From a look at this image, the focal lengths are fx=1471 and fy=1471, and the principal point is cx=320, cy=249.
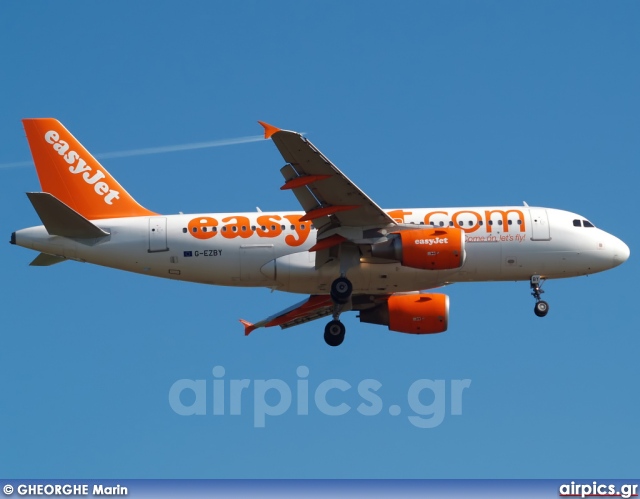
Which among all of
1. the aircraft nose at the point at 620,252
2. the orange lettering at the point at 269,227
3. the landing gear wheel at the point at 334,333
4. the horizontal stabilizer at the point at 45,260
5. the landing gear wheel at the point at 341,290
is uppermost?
the orange lettering at the point at 269,227

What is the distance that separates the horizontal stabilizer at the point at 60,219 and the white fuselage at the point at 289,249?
365 millimetres

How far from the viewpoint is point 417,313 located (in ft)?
221

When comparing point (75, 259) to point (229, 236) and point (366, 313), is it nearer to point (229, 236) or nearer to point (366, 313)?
point (229, 236)

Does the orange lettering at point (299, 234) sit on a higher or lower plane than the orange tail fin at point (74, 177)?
lower

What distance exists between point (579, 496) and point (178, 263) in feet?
70.7

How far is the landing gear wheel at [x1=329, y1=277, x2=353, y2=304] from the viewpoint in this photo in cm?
6303

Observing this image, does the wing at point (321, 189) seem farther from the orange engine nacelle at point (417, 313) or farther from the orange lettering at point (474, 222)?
the orange engine nacelle at point (417, 313)

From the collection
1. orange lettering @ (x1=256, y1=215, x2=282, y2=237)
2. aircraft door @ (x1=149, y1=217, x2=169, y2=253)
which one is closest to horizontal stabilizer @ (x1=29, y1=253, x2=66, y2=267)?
aircraft door @ (x1=149, y1=217, x2=169, y2=253)

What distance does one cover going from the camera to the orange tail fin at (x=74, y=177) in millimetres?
66500

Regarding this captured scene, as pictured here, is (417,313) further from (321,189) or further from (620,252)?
(620,252)

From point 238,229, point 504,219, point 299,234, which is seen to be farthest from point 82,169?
point 504,219

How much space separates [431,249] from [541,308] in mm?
7516

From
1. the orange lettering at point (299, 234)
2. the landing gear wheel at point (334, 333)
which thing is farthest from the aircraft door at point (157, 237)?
the landing gear wheel at point (334, 333)

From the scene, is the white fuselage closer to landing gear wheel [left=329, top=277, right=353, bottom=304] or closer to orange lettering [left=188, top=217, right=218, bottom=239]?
orange lettering [left=188, top=217, right=218, bottom=239]
